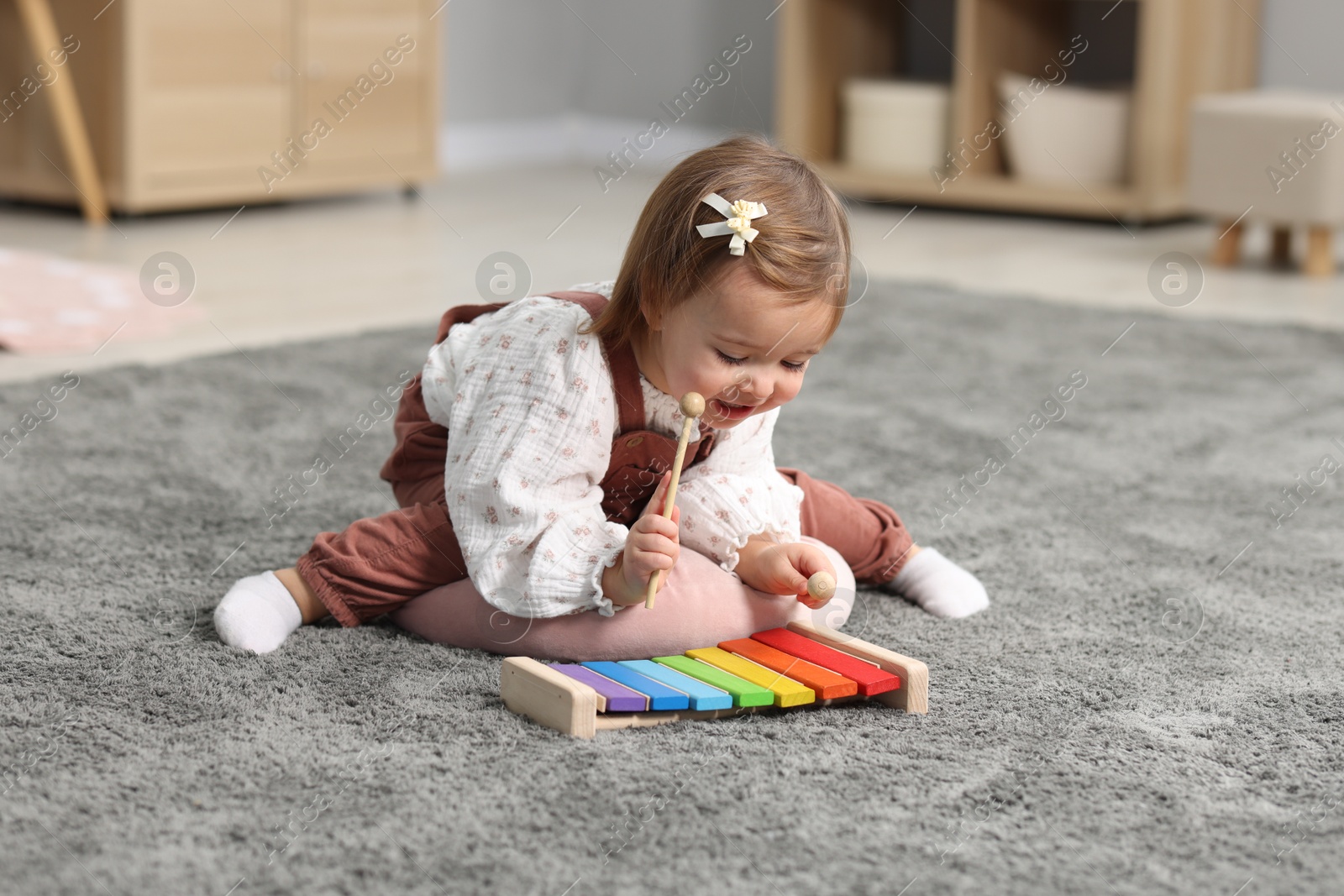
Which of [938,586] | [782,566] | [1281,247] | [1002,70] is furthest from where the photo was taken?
[1002,70]

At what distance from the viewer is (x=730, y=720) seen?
0.92 meters

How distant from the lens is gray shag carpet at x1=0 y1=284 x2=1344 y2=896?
737 millimetres

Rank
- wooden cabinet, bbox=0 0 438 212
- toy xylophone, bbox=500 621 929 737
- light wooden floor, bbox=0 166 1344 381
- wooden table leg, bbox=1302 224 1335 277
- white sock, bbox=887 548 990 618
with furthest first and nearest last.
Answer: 1. wooden cabinet, bbox=0 0 438 212
2. wooden table leg, bbox=1302 224 1335 277
3. light wooden floor, bbox=0 166 1344 381
4. white sock, bbox=887 548 990 618
5. toy xylophone, bbox=500 621 929 737

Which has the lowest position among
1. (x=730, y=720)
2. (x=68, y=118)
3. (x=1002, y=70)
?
(x=730, y=720)

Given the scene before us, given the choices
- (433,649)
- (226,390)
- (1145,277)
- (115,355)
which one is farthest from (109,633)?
(1145,277)

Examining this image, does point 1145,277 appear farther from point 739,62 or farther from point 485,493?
point 485,493

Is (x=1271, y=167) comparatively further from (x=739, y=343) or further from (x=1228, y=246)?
(x=739, y=343)

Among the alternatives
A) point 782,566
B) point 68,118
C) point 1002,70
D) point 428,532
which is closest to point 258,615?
point 428,532

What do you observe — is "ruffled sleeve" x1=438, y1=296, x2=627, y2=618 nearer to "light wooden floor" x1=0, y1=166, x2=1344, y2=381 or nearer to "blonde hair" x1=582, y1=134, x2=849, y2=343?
"blonde hair" x1=582, y1=134, x2=849, y2=343

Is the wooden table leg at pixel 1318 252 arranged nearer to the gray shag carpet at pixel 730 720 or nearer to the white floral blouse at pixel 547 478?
the gray shag carpet at pixel 730 720

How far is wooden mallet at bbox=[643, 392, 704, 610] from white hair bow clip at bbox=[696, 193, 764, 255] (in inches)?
3.6

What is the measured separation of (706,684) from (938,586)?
0.89 ft

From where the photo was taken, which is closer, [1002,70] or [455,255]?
[455,255]

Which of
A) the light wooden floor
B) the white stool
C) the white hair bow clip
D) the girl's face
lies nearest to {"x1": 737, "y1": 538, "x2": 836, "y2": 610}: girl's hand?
the girl's face
